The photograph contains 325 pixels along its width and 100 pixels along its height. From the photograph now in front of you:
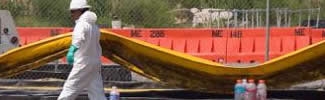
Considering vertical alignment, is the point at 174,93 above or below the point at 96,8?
below

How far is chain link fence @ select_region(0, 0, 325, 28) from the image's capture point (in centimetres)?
1494

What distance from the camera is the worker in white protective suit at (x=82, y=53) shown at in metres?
10.7

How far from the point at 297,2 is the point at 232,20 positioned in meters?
2.37

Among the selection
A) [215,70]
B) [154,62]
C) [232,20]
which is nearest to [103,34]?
[154,62]

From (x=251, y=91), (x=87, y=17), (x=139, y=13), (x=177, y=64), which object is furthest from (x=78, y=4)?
(x=139, y=13)

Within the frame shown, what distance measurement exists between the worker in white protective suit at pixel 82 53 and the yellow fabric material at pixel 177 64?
661 mm

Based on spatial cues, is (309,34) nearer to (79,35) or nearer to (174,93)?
(174,93)

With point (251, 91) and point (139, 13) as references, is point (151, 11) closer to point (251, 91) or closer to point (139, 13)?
point (139, 13)

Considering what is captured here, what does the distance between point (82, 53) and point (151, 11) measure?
14.9 feet

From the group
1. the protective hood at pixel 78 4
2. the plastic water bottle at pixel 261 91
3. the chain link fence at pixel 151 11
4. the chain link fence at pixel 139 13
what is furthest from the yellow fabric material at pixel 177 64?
the chain link fence at pixel 151 11

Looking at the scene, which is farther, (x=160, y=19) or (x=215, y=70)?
(x=160, y=19)

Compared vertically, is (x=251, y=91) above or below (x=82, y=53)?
below

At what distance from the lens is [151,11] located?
1515 cm

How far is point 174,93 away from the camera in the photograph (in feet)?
40.9
